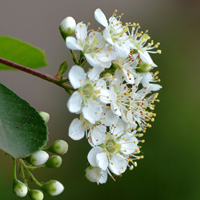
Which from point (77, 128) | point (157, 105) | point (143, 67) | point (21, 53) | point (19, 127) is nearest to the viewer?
point (19, 127)

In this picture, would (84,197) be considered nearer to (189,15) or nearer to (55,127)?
(55,127)

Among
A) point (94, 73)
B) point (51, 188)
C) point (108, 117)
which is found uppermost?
point (94, 73)

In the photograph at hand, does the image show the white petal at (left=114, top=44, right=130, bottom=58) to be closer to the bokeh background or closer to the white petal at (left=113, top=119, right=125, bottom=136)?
the white petal at (left=113, top=119, right=125, bottom=136)

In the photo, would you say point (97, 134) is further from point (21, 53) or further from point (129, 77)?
point (21, 53)

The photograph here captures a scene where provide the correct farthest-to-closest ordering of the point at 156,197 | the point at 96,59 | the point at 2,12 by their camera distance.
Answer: the point at 2,12, the point at 156,197, the point at 96,59

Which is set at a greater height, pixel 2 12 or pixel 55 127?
pixel 2 12

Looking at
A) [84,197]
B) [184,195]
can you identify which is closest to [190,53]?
[184,195]

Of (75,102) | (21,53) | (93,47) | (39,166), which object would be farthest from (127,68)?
(21,53)
